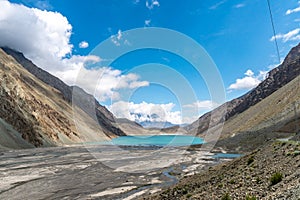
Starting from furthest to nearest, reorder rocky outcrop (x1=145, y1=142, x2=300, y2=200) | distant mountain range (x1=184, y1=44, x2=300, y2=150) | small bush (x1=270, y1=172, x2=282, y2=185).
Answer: distant mountain range (x1=184, y1=44, x2=300, y2=150), small bush (x1=270, y1=172, x2=282, y2=185), rocky outcrop (x1=145, y1=142, x2=300, y2=200)

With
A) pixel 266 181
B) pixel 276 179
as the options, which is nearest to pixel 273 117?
pixel 266 181

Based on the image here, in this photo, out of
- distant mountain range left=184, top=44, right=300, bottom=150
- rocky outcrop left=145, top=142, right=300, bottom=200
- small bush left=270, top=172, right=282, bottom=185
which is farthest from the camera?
distant mountain range left=184, top=44, right=300, bottom=150

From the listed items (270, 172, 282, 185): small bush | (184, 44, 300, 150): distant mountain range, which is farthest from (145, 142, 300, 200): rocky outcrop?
(184, 44, 300, 150): distant mountain range

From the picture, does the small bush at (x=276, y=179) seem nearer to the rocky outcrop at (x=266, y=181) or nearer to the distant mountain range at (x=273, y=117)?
the rocky outcrop at (x=266, y=181)

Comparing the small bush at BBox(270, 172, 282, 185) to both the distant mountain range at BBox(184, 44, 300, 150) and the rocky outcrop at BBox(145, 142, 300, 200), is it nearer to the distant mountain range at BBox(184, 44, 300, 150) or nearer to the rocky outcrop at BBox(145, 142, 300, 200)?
the rocky outcrop at BBox(145, 142, 300, 200)

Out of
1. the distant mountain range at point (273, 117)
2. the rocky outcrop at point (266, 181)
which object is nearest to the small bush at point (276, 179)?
the rocky outcrop at point (266, 181)

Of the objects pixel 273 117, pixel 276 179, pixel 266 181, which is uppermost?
pixel 273 117

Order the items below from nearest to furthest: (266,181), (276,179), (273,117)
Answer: (276,179) < (266,181) < (273,117)

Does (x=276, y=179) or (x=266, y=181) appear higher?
(x=276, y=179)

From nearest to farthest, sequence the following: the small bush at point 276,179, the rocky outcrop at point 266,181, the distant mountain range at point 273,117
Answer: the rocky outcrop at point 266,181
the small bush at point 276,179
the distant mountain range at point 273,117

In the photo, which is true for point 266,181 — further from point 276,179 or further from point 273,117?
point 273,117

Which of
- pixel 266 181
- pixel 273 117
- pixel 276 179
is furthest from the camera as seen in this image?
pixel 273 117

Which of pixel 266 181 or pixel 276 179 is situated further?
pixel 266 181
